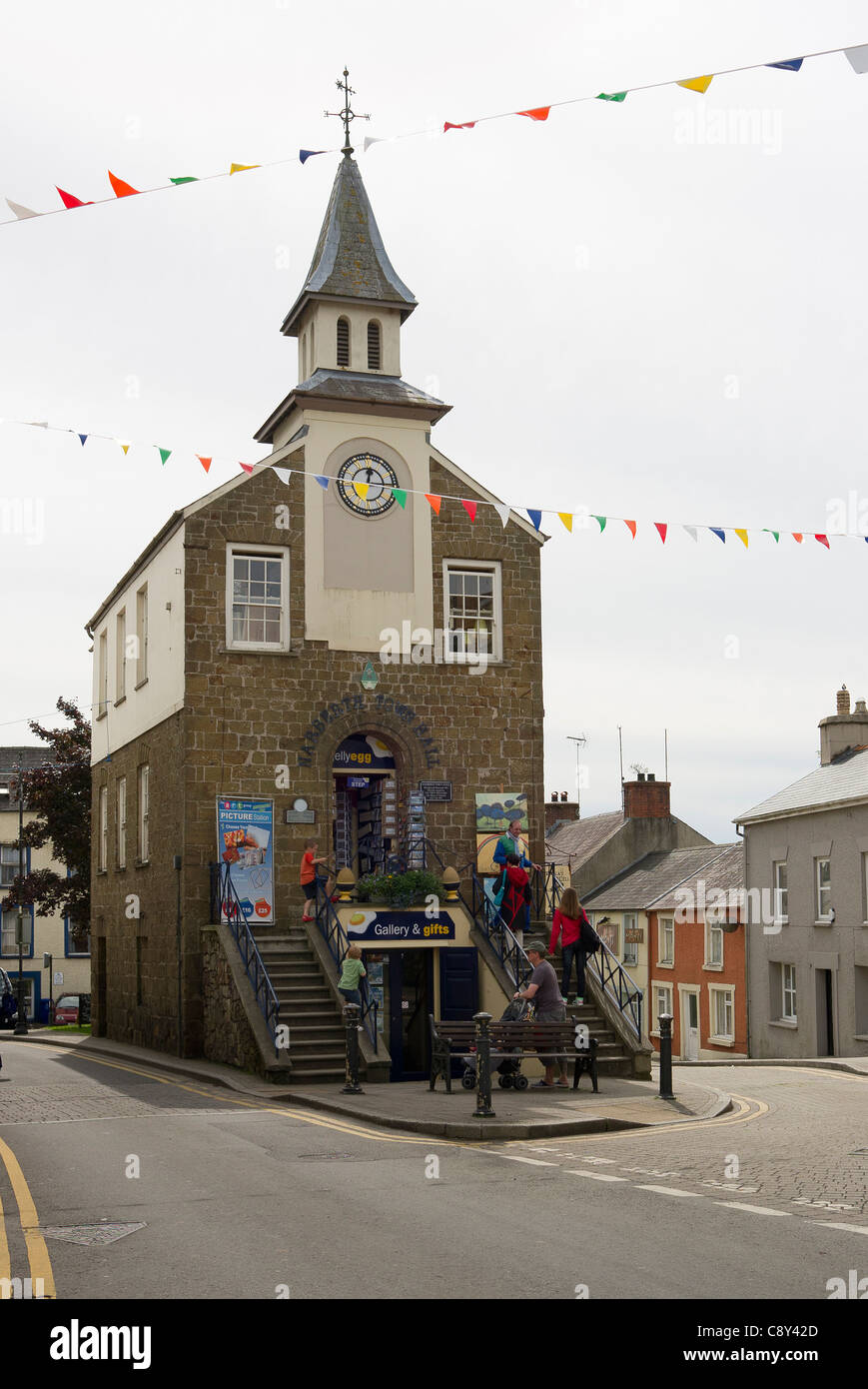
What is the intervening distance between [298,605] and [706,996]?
75.0ft

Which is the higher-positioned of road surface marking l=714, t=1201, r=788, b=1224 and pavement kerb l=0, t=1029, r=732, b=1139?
road surface marking l=714, t=1201, r=788, b=1224

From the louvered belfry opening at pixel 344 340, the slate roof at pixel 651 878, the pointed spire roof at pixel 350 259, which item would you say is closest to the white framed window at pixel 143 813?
the louvered belfry opening at pixel 344 340

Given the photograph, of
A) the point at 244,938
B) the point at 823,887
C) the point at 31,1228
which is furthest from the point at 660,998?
the point at 31,1228

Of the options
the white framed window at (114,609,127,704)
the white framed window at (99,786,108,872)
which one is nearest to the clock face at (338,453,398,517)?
the white framed window at (114,609,127,704)

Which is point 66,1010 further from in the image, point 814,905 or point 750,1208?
point 750,1208

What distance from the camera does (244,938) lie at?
70.7ft

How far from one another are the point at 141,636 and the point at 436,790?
22.7ft

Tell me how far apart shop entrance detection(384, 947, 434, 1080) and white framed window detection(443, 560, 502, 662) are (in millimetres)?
5570

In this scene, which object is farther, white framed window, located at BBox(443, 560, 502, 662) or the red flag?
white framed window, located at BBox(443, 560, 502, 662)

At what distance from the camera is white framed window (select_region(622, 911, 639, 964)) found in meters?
46.7

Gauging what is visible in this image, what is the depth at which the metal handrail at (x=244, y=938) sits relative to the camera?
19.5 m

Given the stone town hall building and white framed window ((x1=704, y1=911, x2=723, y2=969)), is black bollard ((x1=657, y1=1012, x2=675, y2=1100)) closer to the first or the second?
the stone town hall building

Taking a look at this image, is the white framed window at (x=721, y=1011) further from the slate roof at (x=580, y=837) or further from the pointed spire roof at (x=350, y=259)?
the pointed spire roof at (x=350, y=259)
